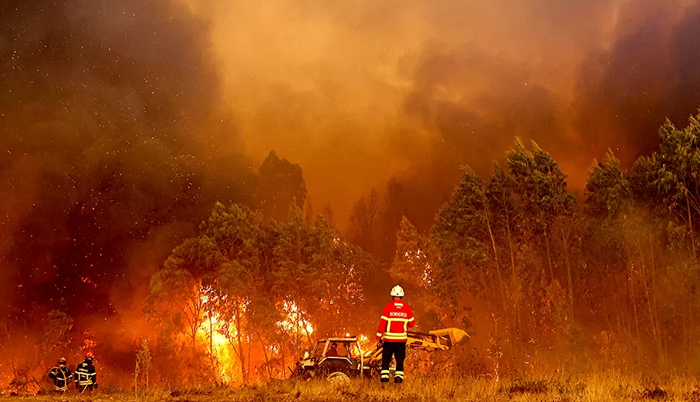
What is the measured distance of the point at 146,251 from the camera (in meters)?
Answer: 55.9

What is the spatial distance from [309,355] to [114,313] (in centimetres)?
4401

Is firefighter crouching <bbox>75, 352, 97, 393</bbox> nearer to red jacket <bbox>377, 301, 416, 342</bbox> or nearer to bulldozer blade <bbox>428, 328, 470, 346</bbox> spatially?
red jacket <bbox>377, 301, 416, 342</bbox>

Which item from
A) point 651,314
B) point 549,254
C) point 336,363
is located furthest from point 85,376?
point 651,314

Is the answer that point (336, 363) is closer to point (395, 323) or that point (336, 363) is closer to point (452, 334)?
point (395, 323)

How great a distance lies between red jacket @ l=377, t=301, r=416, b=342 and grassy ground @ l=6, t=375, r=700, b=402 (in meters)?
1.08

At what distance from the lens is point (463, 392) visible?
1143 cm

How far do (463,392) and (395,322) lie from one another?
2.90 metres

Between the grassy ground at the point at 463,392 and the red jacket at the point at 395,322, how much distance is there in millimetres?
1082

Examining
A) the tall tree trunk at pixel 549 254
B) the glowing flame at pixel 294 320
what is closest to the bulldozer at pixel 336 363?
the tall tree trunk at pixel 549 254

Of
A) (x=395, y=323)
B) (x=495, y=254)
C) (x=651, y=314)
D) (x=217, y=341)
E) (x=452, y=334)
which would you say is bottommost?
(x=395, y=323)

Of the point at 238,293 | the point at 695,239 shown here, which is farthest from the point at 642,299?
the point at 238,293

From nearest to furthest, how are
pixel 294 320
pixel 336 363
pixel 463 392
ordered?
pixel 463 392 → pixel 336 363 → pixel 294 320

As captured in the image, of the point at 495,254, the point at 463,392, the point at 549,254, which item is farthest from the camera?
the point at 495,254

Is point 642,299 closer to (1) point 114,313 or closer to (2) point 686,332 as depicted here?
(2) point 686,332
